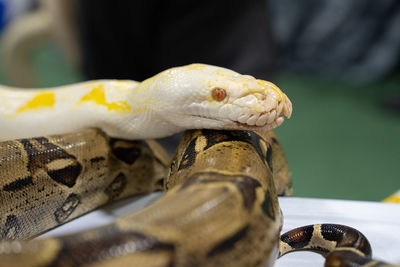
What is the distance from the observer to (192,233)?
2.24 ft

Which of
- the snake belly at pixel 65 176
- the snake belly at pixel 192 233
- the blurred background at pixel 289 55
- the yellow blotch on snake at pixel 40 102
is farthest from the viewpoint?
the blurred background at pixel 289 55

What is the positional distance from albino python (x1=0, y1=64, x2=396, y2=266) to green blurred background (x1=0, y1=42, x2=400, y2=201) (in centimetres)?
146

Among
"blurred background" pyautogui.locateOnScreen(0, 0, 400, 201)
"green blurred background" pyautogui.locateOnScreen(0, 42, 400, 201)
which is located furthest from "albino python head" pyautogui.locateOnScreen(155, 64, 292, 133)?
"green blurred background" pyautogui.locateOnScreen(0, 42, 400, 201)

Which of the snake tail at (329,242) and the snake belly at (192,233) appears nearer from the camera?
the snake belly at (192,233)

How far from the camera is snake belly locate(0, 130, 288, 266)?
25.7 inches

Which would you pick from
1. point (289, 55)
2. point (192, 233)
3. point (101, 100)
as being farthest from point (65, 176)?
point (289, 55)

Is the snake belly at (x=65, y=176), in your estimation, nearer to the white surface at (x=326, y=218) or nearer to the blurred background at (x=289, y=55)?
the white surface at (x=326, y=218)

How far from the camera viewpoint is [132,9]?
2.54 metres

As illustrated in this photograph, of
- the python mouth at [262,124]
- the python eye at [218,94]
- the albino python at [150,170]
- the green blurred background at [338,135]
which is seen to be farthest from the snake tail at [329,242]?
the green blurred background at [338,135]

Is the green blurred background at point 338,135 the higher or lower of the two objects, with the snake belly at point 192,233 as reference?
lower

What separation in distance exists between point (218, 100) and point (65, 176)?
21.3 inches

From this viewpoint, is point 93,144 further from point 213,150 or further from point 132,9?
point 132,9

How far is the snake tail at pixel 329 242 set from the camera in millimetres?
916

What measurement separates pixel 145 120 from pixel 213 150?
318 mm
